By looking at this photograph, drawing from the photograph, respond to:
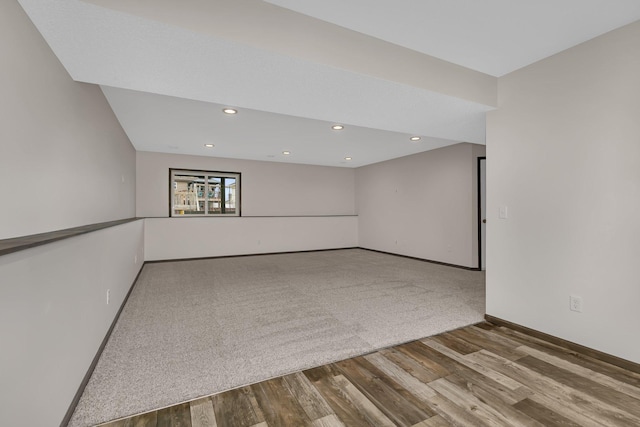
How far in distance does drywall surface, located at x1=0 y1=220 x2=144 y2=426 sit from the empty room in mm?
12

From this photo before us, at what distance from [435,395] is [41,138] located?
2.72 meters

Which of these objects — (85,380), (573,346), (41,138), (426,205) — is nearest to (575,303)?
(573,346)

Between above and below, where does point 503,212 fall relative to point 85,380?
above

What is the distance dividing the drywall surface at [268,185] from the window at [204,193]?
6.0 inches

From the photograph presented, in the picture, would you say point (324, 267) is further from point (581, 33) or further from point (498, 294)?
point (581, 33)

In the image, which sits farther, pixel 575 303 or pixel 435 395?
pixel 575 303

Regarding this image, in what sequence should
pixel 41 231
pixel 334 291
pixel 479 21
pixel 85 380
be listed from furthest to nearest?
pixel 334 291 → pixel 479 21 → pixel 85 380 → pixel 41 231

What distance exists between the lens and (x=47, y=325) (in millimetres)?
1237

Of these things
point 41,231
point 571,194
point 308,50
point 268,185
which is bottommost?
point 41,231

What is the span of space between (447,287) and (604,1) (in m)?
3.24

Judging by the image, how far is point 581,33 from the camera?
209cm

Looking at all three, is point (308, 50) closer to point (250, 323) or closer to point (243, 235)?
point (250, 323)

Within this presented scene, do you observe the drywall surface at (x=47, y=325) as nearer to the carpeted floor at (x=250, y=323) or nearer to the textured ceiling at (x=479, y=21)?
the carpeted floor at (x=250, y=323)

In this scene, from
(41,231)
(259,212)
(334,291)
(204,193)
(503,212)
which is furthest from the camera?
(259,212)
